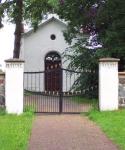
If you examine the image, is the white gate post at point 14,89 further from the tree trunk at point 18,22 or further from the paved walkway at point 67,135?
the tree trunk at point 18,22

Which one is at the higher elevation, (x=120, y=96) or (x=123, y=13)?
(x=123, y=13)

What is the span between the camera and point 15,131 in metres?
15.1

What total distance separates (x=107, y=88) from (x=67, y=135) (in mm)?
5929

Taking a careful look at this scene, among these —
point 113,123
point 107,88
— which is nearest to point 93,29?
point 107,88

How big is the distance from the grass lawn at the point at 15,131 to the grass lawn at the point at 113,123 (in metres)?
2.02

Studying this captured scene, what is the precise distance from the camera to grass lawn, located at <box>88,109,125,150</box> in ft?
45.5

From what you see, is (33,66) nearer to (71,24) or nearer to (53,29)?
(53,29)

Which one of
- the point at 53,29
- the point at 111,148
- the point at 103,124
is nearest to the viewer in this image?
the point at 111,148

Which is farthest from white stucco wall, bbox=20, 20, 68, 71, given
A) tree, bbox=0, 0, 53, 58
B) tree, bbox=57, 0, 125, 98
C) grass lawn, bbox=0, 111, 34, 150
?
grass lawn, bbox=0, 111, 34, 150

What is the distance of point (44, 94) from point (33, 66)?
18.5m

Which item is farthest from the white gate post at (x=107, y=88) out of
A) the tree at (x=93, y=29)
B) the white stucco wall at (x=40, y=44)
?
the white stucco wall at (x=40, y=44)

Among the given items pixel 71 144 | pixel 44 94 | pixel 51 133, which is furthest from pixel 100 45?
pixel 71 144

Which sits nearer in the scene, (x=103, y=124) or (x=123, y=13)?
(x=103, y=124)

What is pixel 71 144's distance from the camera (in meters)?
13.3
